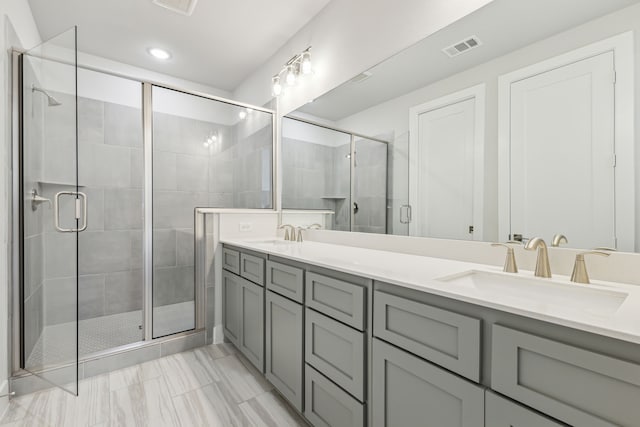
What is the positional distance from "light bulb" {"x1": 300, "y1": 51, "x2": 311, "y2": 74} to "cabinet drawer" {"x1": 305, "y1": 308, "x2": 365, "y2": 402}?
1.74 meters

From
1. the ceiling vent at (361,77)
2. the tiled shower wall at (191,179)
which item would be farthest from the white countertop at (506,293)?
the tiled shower wall at (191,179)

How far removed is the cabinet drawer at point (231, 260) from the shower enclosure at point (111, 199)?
31 centimetres

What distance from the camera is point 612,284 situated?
891 millimetres

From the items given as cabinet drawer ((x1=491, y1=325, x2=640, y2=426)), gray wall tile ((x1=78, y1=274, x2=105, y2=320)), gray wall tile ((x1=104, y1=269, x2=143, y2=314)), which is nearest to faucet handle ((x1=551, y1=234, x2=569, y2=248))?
cabinet drawer ((x1=491, y1=325, x2=640, y2=426))

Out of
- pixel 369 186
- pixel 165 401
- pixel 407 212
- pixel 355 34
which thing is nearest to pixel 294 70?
pixel 355 34

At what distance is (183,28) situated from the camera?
2.33m

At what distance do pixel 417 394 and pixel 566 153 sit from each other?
0.93 m

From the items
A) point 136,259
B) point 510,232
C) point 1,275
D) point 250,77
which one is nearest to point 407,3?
point 510,232

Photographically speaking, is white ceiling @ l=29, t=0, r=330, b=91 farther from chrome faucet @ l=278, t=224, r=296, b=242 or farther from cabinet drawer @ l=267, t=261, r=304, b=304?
cabinet drawer @ l=267, t=261, r=304, b=304

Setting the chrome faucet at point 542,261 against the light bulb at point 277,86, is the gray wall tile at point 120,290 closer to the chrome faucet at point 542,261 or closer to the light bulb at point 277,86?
the light bulb at point 277,86

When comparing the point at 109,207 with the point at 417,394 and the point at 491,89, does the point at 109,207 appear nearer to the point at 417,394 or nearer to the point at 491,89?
the point at 417,394

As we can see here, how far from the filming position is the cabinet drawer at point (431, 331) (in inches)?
Result: 29.3

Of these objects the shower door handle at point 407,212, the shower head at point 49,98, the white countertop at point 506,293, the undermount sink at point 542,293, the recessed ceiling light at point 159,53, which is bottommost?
the undermount sink at point 542,293

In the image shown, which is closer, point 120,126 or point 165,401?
point 165,401
